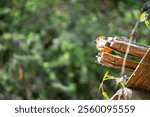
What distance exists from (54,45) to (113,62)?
479 cm

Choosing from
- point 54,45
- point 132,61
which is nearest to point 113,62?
point 132,61

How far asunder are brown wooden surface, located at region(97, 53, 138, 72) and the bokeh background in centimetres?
443

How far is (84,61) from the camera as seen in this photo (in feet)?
22.6

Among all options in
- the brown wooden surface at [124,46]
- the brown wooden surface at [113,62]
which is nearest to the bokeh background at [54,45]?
the brown wooden surface at [113,62]

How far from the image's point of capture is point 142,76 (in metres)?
→ 2.10

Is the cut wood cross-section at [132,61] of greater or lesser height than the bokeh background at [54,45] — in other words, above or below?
above

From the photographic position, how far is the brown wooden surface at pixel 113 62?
2.20 metres

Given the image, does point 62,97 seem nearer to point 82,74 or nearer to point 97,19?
point 82,74

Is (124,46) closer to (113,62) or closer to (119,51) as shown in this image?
(119,51)

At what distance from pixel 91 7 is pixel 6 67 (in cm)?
148

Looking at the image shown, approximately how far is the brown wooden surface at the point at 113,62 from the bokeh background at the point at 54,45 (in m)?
4.43

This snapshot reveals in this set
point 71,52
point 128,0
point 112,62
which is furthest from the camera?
point 128,0

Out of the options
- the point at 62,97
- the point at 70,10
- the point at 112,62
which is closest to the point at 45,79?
the point at 62,97

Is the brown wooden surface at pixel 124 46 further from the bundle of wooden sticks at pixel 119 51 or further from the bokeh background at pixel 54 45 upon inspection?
the bokeh background at pixel 54 45
